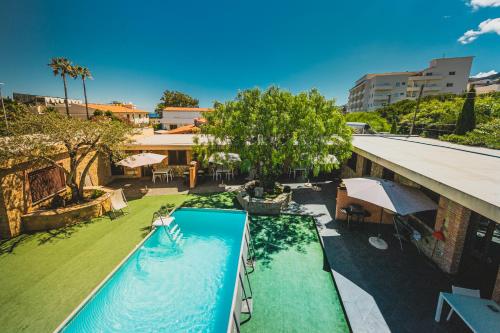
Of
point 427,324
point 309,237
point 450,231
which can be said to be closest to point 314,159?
point 309,237

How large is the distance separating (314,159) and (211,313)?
26.7 feet

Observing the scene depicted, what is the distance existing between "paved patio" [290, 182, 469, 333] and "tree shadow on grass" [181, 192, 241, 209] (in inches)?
209

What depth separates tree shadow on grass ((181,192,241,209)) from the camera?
40.7 ft

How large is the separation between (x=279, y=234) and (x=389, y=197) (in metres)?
4.56

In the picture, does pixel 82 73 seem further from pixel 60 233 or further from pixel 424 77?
pixel 424 77

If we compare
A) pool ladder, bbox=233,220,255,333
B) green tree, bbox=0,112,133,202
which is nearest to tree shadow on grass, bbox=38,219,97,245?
green tree, bbox=0,112,133,202

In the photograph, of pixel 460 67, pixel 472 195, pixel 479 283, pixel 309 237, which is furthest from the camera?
pixel 460 67

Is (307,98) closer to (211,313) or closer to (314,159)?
(314,159)

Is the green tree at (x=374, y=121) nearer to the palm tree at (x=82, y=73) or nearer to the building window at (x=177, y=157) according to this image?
the building window at (x=177, y=157)

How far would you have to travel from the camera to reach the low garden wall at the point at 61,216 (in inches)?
379

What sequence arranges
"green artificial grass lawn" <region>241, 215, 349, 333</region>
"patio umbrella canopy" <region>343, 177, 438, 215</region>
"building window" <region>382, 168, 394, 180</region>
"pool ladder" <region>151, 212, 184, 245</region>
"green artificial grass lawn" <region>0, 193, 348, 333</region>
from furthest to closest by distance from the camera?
"building window" <region>382, 168, 394, 180</region>, "pool ladder" <region>151, 212, 184, 245</region>, "patio umbrella canopy" <region>343, 177, 438, 215</region>, "green artificial grass lawn" <region>0, 193, 348, 333</region>, "green artificial grass lawn" <region>241, 215, 349, 333</region>

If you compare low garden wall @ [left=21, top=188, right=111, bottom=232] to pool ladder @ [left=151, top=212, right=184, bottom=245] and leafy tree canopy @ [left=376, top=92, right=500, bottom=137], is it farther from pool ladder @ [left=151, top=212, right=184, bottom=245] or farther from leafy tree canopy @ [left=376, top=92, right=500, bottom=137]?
leafy tree canopy @ [left=376, top=92, right=500, bottom=137]

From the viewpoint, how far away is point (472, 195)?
4805 mm

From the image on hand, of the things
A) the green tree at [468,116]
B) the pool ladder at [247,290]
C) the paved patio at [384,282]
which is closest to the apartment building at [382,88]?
the green tree at [468,116]
